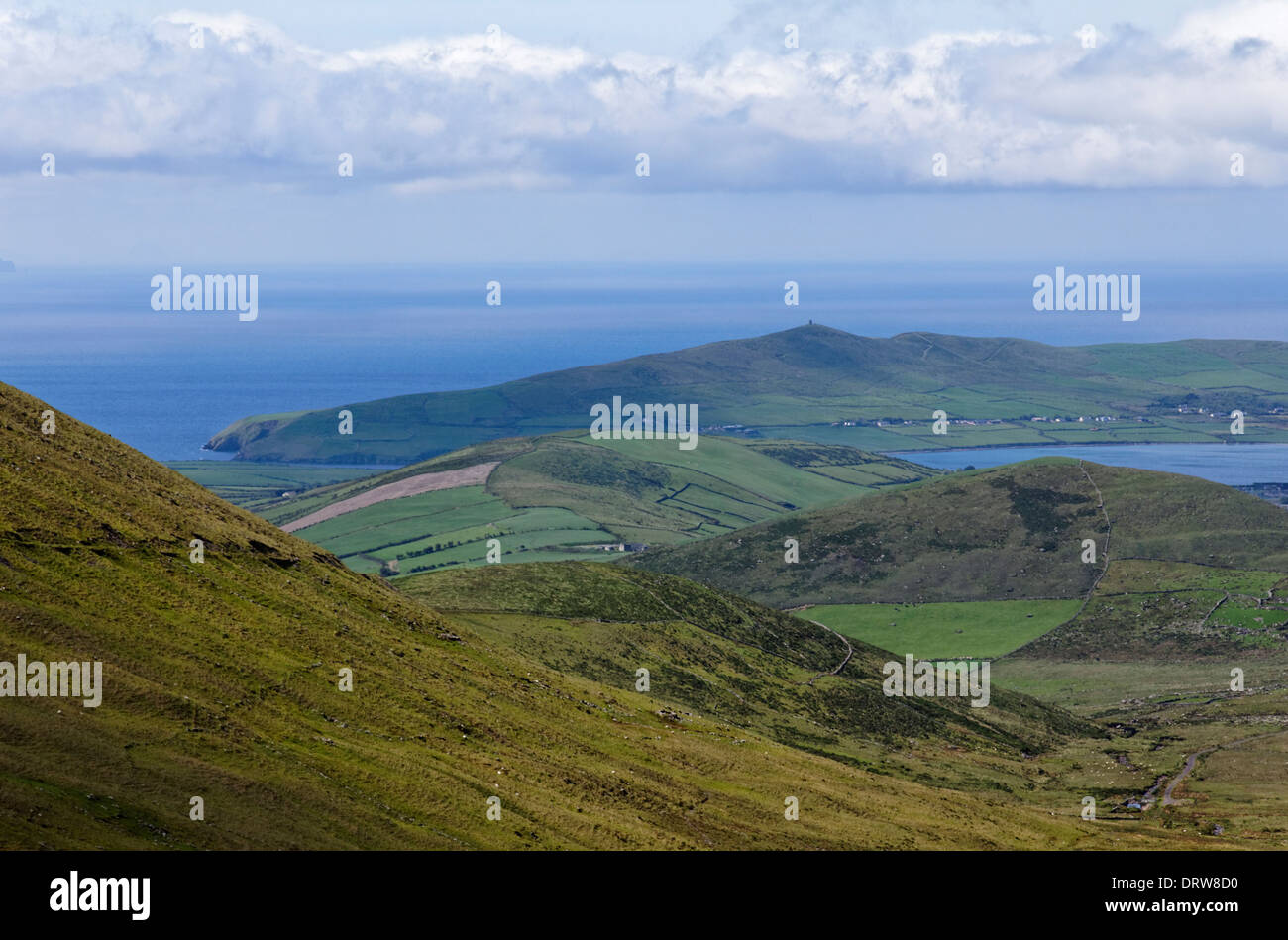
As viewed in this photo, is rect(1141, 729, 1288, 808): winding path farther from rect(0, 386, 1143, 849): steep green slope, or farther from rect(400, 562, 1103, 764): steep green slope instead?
rect(400, 562, 1103, 764): steep green slope

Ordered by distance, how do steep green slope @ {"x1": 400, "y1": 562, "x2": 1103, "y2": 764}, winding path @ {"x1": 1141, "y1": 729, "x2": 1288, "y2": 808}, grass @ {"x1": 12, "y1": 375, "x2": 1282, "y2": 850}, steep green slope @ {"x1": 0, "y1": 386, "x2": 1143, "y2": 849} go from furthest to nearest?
steep green slope @ {"x1": 400, "y1": 562, "x2": 1103, "y2": 764} < winding path @ {"x1": 1141, "y1": 729, "x2": 1288, "y2": 808} < grass @ {"x1": 12, "y1": 375, "x2": 1282, "y2": 850} < steep green slope @ {"x1": 0, "y1": 386, "x2": 1143, "y2": 849}

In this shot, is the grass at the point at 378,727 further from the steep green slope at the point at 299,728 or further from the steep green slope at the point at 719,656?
the steep green slope at the point at 719,656

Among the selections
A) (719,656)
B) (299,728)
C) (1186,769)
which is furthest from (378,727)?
(1186,769)

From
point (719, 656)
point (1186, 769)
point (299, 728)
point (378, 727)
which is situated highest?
A: point (299, 728)

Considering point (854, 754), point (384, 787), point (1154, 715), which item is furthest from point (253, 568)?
point (1154, 715)

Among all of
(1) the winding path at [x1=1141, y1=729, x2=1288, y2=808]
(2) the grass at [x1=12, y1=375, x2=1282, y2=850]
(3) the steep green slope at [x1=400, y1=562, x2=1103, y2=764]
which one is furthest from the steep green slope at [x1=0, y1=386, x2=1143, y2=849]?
(1) the winding path at [x1=1141, y1=729, x2=1288, y2=808]

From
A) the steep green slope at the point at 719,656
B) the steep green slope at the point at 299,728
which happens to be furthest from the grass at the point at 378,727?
the steep green slope at the point at 719,656

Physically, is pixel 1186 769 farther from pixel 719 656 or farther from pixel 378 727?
pixel 378 727
